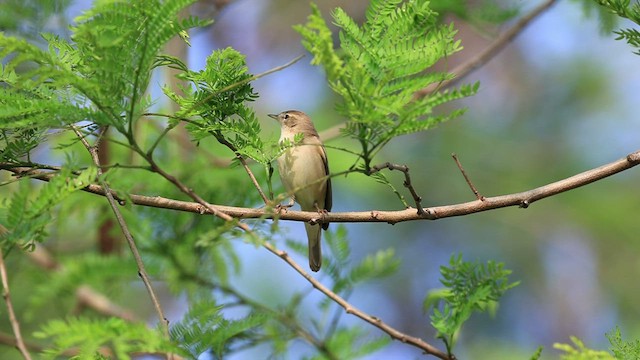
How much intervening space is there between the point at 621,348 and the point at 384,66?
4.28 feet

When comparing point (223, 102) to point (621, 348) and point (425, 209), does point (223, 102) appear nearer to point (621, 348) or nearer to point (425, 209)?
point (425, 209)

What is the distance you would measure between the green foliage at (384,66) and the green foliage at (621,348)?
1.05 metres

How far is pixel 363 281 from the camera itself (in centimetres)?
437

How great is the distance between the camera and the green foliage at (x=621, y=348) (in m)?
2.58

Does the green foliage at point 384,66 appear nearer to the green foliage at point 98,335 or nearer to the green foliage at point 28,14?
the green foliage at point 98,335

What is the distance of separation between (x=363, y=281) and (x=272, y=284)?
147 inches

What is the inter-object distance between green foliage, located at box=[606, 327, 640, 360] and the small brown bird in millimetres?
2367

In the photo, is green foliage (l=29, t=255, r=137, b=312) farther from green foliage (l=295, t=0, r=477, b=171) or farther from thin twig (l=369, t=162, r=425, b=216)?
green foliage (l=295, t=0, r=477, b=171)

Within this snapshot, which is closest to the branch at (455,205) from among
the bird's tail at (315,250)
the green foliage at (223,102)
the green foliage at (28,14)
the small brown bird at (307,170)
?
the green foliage at (223,102)

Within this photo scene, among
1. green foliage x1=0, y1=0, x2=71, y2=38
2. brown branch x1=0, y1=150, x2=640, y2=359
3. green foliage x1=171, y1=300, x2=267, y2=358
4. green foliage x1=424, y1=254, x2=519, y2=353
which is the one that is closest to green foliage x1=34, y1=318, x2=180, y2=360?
green foliage x1=171, y1=300, x2=267, y2=358

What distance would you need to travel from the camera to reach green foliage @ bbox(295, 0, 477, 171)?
7.07 ft

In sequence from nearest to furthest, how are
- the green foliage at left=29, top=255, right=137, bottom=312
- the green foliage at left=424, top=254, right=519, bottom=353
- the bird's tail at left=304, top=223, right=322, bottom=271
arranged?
the green foliage at left=424, top=254, right=519, bottom=353
the green foliage at left=29, top=255, right=137, bottom=312
the bird's tail at left=304, top=223, right=322, bottom=271

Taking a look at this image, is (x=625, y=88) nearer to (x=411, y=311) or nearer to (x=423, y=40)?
(x=411, y=311)

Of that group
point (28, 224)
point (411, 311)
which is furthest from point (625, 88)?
point (28, 224)
